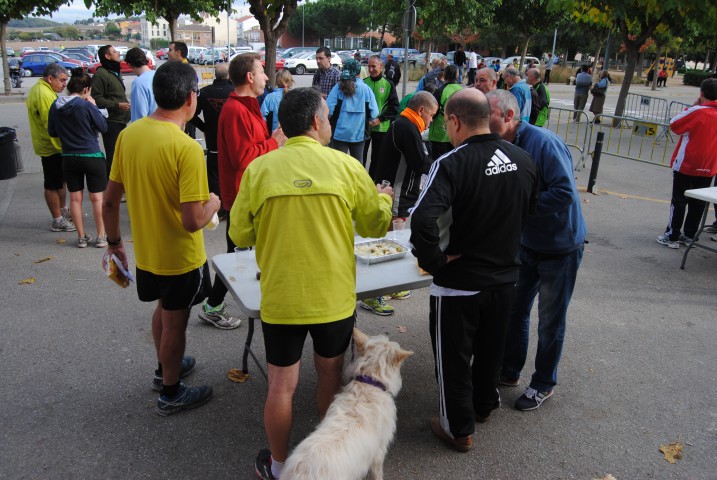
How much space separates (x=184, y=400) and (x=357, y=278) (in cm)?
136

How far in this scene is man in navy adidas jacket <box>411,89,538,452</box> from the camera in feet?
8.77

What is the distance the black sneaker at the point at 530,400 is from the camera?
3653 millimetres

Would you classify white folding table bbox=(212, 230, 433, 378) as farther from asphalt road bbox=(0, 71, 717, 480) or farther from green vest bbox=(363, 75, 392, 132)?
green vest bbox=(363, 75, 392, 132)

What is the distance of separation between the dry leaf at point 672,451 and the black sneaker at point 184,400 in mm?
2879

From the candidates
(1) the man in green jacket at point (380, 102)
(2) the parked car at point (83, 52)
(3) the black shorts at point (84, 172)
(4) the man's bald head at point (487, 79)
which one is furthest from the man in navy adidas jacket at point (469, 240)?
(2) the parked car at point (83, 52)

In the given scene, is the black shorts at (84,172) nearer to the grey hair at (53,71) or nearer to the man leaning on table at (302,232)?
the grey hair at (53,71)

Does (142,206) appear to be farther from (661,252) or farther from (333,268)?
(661,252)

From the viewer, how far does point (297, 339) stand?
8.42ft

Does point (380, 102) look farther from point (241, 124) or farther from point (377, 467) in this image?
point (377, 467)

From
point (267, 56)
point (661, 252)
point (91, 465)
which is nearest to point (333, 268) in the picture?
point (91, 465)

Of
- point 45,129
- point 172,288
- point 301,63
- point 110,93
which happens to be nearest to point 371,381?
point 172,288

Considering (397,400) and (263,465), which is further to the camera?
(397,400)

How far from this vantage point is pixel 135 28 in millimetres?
184250

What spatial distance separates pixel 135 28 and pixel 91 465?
685 ft
